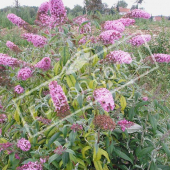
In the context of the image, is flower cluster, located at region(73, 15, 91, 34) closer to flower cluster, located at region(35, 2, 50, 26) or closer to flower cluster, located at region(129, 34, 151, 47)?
flower cluster, located at region(35, 2, 50, 26)

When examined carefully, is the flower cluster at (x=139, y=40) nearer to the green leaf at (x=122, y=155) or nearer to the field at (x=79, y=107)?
the field at (x=79, y=107)

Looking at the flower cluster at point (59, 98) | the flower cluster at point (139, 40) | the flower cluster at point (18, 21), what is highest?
the flower cluster at point (18, 21)

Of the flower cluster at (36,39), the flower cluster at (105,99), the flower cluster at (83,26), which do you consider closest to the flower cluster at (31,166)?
the flower cluster at (105,99)

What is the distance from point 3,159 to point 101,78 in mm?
1176

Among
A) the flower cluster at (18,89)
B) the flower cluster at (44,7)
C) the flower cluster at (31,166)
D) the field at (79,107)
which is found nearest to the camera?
the flower cluster at (31,166)

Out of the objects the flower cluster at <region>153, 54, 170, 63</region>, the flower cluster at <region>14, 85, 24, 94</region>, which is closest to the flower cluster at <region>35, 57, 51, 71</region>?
the flower cluster at <region>14, 85, 24, 94</region>

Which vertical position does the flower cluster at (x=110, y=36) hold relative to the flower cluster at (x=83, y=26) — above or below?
below

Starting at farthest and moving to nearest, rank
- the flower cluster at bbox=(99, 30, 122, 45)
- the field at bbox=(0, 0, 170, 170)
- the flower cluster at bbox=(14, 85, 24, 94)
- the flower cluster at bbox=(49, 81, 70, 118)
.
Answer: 1. the flower cluster at bbox=(14, 85, 24, 94)
2. the flower cluster at bbox=(99, 30, 122, 45)
3. the field at bbox=(0, 0, 170, 170)
4. the flower cluster at bbox=(49, 81, 70, 118)

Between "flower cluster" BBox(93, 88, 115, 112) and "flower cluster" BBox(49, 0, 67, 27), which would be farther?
"flower cluster" BBox(49, 0, 67, 27)

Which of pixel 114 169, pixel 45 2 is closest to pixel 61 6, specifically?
pixel 45 2

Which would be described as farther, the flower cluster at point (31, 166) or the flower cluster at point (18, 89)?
the flower cluster at point (18, 89)

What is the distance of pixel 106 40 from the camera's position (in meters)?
1.88

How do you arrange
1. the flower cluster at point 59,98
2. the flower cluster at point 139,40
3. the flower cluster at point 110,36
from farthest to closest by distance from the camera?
the flower cluster at point 139,40 < the flower cluster at point 110,36 < the flower cluster at point 59,98

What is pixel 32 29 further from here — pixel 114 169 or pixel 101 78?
pixel 114 169
